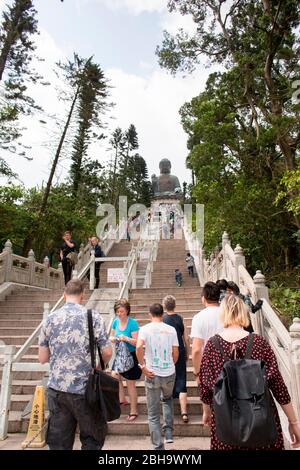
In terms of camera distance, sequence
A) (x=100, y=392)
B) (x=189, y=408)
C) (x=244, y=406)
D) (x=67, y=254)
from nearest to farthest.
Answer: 1. (x=244, y=406)
2. (x=100, y=392)
3. (x=189, y=408)
4. (x=67, y=254)

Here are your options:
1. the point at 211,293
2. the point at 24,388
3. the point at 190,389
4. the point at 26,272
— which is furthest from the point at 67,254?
the point at 211,293

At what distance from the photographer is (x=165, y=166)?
5975cm

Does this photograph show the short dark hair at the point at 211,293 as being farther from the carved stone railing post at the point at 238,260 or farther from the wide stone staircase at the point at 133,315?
the carved stone railing post at the point at 238,260

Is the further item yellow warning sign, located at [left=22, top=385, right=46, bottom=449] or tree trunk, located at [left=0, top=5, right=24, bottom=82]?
tree trunk, located at [left=0, top=5, right=24, bottom=82]

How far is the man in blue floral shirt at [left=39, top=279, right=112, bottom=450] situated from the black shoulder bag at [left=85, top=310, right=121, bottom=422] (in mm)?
45

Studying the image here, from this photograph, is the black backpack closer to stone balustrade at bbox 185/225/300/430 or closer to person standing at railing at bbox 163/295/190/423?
stone balustrade at bbox 185/225/300/430

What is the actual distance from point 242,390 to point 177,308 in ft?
21.5

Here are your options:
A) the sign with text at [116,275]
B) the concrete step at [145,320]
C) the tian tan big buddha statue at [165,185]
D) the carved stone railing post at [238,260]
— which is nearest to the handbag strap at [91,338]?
the carved stone railing post at [238,260]

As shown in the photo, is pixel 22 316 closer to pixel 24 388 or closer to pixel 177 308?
pixel 24 388

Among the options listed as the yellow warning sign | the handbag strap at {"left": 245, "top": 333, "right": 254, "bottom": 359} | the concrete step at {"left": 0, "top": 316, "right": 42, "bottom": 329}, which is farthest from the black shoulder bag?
the concrete step at {"left": 0, "top": 316, "right": 42, "bottom": 329}

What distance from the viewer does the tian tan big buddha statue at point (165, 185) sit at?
54197 mm

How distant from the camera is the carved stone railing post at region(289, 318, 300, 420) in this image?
3.26m
